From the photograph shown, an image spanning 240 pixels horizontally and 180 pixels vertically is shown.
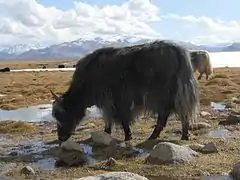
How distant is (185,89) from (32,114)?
1247cm

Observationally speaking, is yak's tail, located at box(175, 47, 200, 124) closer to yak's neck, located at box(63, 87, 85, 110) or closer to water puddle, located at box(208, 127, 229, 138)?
water puddle, located at box(208, 127, 229, 138)

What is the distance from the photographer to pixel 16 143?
595 inches

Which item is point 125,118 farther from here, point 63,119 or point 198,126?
point 198,126

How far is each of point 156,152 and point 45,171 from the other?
2549 mm

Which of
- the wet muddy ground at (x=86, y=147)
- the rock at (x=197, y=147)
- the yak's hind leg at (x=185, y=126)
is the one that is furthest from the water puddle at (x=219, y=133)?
the rock at (x=197, y=147)

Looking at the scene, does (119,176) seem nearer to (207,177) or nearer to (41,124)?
(207,177)

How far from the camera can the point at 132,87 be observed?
13.9m

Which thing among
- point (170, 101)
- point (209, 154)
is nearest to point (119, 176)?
point (209, 154)

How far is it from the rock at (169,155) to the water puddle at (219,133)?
366 centimetres

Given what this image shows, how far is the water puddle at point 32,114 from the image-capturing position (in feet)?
72.0

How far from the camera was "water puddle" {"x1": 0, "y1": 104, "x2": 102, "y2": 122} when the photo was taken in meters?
21.9

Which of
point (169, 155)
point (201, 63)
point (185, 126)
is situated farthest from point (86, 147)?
point (201, 63)

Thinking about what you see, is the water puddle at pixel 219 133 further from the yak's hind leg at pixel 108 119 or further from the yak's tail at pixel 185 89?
the yak's hind leg at pixel 108 119

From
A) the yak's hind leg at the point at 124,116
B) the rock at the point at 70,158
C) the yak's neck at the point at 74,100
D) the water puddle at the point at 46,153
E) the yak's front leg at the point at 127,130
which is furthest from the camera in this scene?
the yak's neck at the point at 74,100
